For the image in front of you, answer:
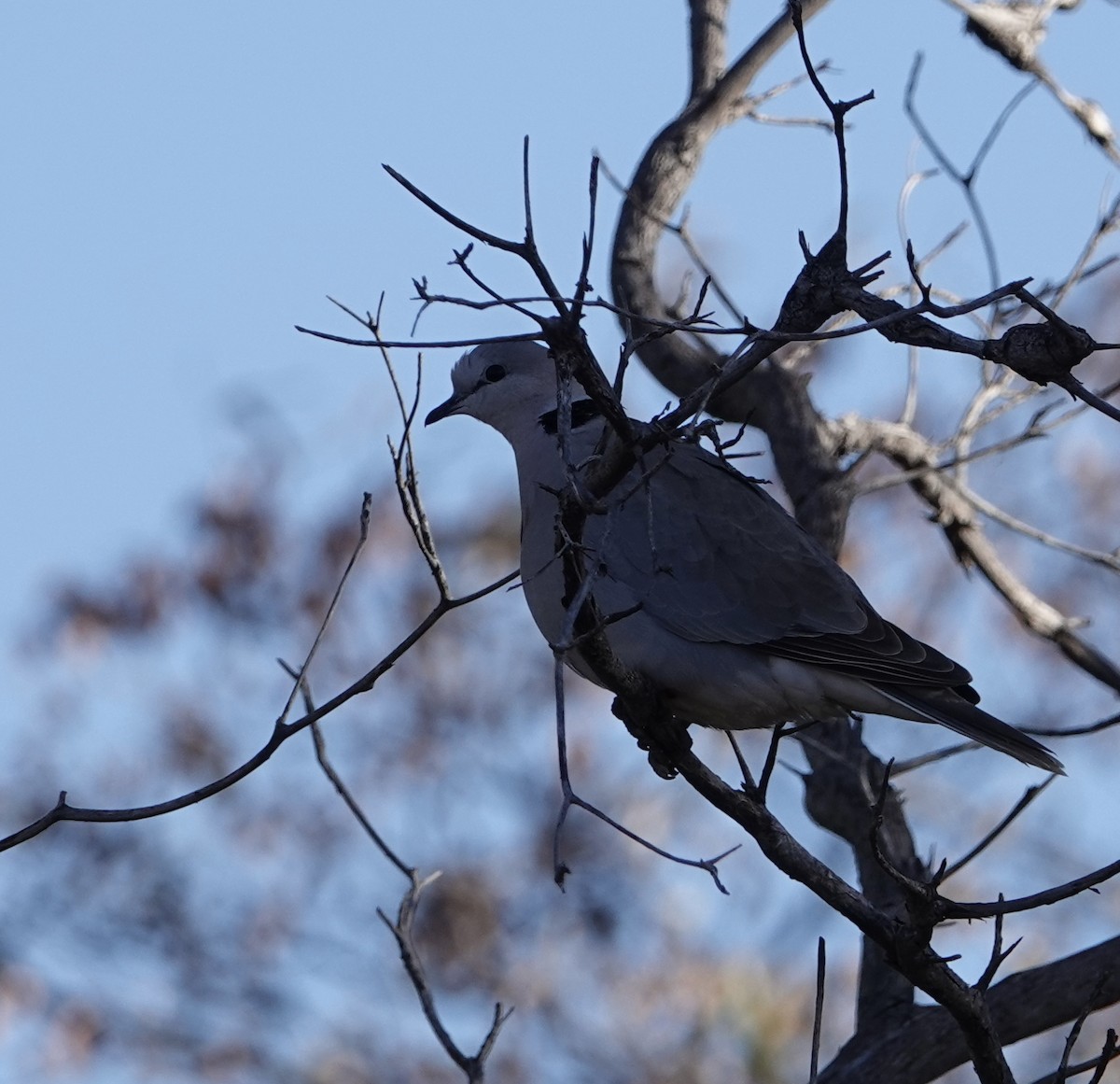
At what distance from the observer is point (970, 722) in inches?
144

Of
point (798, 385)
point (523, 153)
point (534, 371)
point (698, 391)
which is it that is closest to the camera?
point (523, 153)

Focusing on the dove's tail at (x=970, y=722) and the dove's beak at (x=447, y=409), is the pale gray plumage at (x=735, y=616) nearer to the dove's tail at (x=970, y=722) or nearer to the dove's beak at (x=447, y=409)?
the dove's tail at (x=970, y=722)

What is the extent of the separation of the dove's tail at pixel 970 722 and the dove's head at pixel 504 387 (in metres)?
1.41

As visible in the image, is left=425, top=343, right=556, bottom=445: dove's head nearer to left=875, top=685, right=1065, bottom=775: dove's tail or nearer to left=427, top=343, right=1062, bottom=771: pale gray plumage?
left=427, top=343, right=1062, bottom=771: pale gray plumage

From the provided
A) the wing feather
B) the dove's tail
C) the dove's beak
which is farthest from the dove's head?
the dove's tail

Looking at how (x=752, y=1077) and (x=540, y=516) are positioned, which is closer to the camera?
(x=540, y=516)

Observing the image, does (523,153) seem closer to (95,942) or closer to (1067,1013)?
(1067,1013)

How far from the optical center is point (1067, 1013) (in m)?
3.89

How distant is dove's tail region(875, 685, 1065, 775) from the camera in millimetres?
3572

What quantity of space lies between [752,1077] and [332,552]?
3.54 m

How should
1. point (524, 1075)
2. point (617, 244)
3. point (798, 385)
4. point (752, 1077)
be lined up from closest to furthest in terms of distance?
point (798, 385), point (617, 244), point (752, 1077), point (524, 1075)

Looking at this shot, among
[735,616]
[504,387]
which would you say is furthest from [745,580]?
[504,387]

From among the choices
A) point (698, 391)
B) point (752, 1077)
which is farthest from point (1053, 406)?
point (752, 1077)

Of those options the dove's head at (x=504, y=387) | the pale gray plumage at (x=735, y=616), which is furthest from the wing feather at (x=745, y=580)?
the dove's head at (x=504, y=387)
